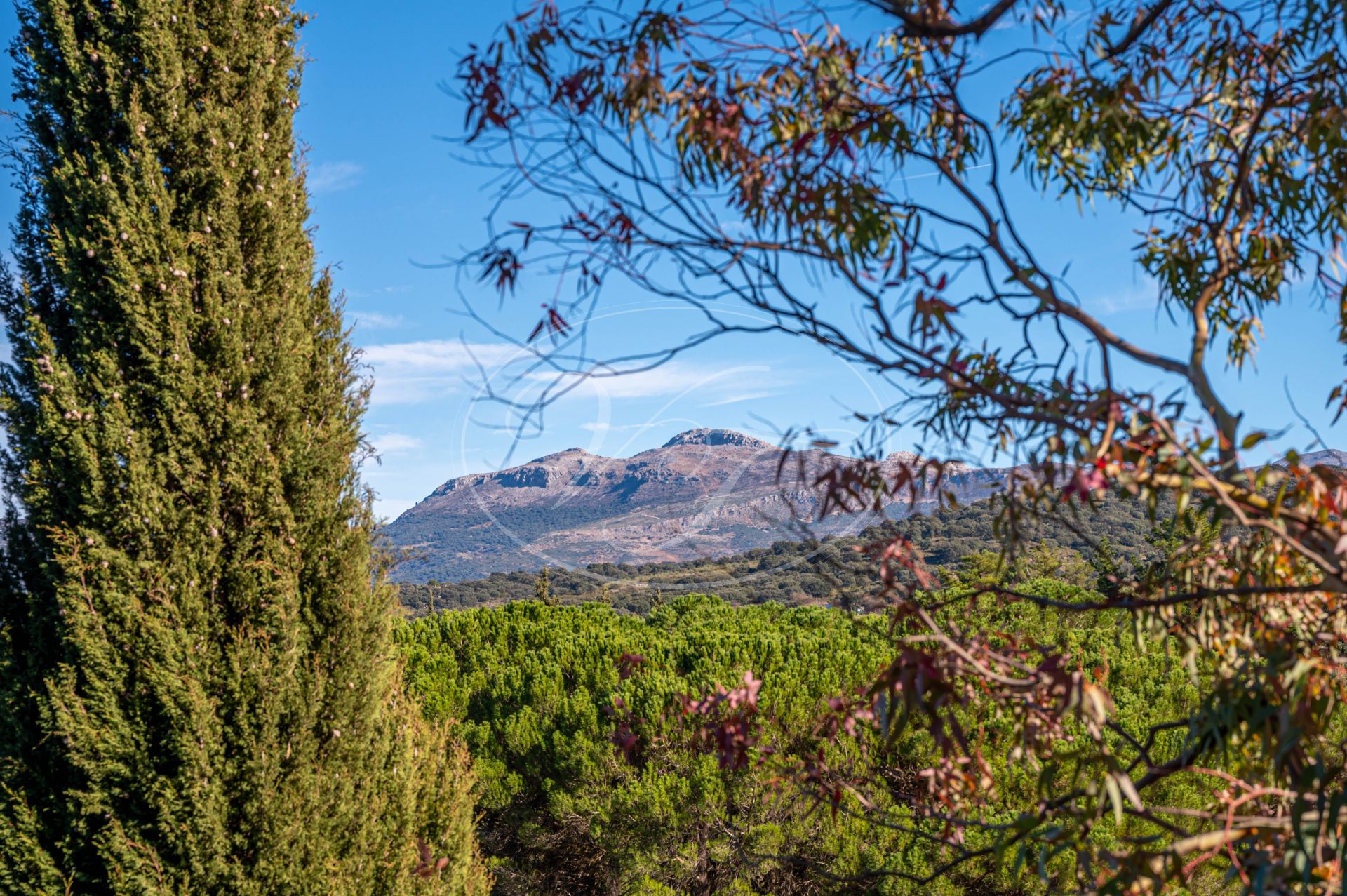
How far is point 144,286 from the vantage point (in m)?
4.27

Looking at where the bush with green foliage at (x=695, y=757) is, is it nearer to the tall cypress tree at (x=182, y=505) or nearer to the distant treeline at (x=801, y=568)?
the distant treeline at (x=801, y=568)

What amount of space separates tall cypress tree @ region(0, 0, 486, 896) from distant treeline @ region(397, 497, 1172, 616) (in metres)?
0.98

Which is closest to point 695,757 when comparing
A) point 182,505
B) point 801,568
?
point 801,568

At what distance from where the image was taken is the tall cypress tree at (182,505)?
4.06 metres

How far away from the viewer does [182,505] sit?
4230 millimetres

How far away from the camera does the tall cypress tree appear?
4062 mm

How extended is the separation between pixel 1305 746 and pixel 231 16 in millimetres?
5607

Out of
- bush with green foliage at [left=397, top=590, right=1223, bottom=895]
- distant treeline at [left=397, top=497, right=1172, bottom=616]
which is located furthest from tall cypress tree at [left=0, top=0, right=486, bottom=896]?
bush with green foliage at [left=397, top=590, right=1223, bottom=895]

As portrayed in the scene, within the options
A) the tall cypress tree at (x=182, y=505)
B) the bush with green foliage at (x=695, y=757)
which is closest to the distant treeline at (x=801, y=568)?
the bush with green foliage at (x=695, y=757)

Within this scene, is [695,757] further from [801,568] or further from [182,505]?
[182,505]

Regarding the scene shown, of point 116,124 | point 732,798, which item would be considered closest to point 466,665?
point 732,798

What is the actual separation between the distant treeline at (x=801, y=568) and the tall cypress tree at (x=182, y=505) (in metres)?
0.98

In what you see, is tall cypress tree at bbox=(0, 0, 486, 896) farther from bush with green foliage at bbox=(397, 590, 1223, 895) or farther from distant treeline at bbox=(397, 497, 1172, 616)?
Answer: bush with green foliage at bbox=(397, 590, 1223, 895)

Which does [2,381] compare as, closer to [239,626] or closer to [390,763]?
[239,626]
